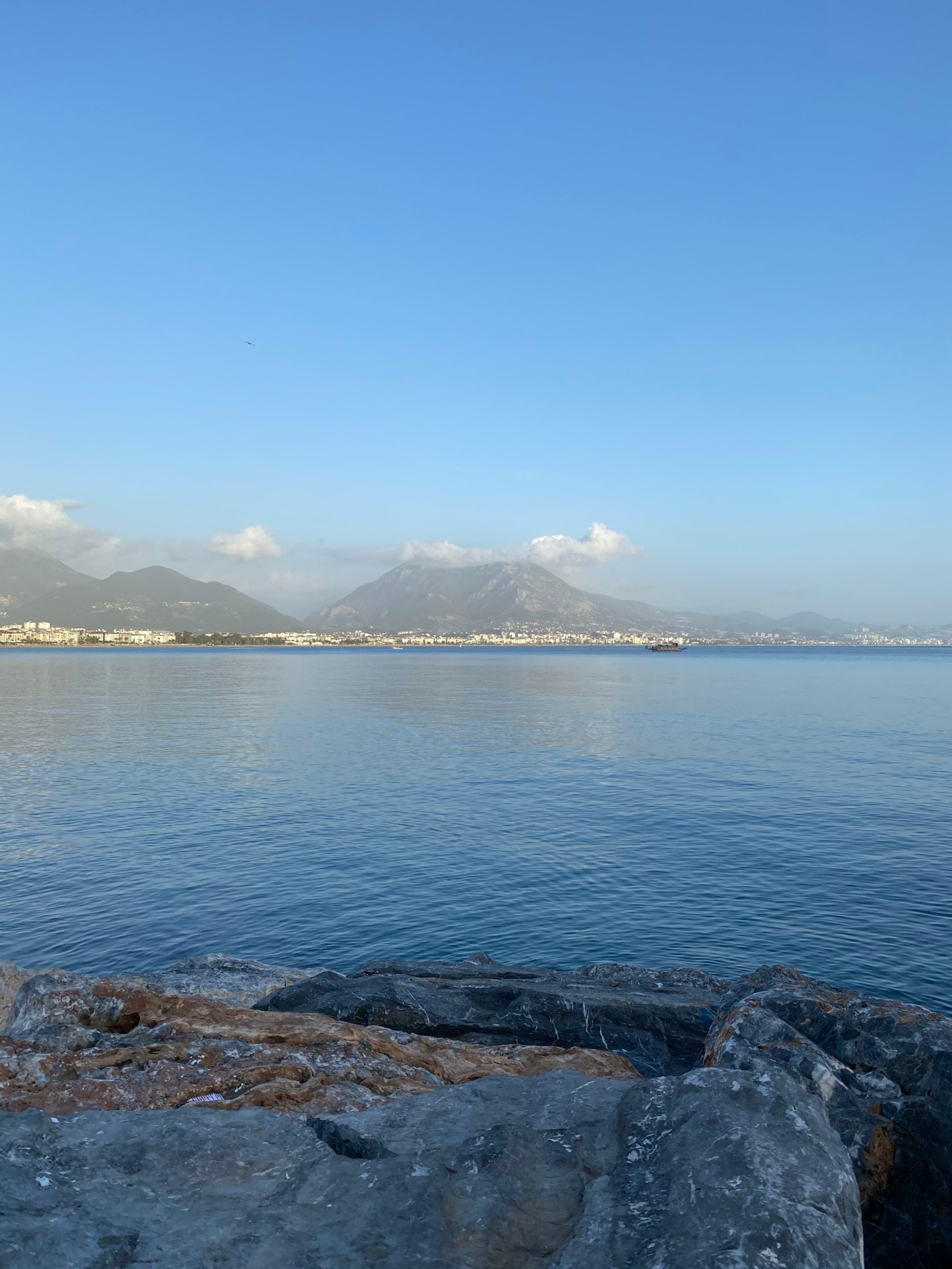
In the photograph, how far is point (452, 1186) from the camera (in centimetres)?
695

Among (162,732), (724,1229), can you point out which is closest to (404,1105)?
(724,1229)

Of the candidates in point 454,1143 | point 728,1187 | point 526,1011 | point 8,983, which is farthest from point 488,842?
point 728,1187

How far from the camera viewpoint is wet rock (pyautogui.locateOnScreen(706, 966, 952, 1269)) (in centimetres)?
882

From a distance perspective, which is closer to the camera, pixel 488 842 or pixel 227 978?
pixel 227 978

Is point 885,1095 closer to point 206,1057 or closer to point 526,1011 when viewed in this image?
point 526,1011

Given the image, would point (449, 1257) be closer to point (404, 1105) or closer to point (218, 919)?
point (404, 1105)

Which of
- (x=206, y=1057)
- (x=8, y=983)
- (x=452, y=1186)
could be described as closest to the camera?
(x=452, y=1186)

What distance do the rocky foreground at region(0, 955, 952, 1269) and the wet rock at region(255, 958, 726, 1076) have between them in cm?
207

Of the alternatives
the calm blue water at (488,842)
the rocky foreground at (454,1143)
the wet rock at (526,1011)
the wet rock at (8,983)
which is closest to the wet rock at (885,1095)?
the rocky foreground at (454,1143)

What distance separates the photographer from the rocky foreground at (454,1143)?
20.4 feet

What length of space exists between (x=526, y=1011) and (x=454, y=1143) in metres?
7.89

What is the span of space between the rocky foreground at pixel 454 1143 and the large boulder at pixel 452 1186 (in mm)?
21

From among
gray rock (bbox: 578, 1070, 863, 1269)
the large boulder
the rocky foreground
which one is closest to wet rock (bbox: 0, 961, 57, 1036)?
the rocky foreground

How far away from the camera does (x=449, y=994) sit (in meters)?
15.6
